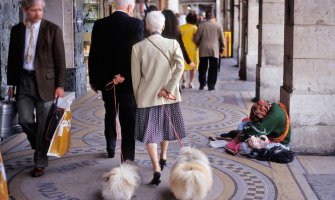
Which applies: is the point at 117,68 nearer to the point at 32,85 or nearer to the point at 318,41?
the point at 32,85

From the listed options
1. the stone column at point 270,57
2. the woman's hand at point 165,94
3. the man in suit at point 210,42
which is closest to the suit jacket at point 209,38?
the man in suit at point 210,42

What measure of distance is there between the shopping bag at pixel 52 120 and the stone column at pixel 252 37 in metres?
9.68

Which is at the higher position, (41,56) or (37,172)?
(41,56)

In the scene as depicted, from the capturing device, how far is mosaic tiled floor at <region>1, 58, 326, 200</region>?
17.4 ft

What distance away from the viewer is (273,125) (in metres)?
6.89

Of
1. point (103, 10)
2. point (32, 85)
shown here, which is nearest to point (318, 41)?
point (32, 85)

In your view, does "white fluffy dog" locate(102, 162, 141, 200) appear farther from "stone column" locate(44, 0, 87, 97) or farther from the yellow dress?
the yellow dress

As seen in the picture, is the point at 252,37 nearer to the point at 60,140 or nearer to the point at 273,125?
the point at 273,125

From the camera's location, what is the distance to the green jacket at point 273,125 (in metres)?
6.86

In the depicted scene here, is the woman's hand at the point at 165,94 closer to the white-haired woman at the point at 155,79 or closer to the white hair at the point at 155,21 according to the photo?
the white-haired woman at the point at 155,79

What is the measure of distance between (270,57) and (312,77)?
13.5 feet

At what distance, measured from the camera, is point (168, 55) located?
549 centimetres

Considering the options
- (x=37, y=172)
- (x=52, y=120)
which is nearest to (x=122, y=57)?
(x=52, y=120)

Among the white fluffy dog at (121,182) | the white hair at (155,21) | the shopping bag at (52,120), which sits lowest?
the white fluffy dog at (121,182)
